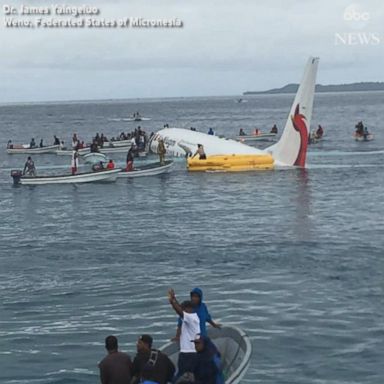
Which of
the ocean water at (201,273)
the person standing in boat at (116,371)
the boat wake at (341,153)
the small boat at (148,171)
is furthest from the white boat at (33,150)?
the person standing in boat at (116,371)

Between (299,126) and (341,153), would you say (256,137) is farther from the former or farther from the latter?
(299,126)

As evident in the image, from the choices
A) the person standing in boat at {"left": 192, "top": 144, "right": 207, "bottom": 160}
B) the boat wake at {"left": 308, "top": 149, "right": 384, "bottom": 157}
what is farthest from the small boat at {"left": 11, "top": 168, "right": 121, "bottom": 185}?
the boat wake at {"left": 308, "top": 149, "right": 384, "bottom": 157}

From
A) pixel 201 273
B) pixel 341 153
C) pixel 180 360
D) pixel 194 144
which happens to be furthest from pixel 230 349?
pixel 341 153

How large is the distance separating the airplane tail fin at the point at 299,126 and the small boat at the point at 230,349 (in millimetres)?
47329

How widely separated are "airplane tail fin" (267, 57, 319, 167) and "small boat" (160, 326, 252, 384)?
47329 millimetres

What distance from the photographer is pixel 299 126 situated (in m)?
64.5

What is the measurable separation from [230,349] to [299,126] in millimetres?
48349

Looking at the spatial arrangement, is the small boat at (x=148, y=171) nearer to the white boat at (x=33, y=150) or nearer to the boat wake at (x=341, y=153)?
the boat wake at (x=341, y=153)

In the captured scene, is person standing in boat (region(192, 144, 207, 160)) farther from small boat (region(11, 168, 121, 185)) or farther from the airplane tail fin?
small boat (region(11, 168, 121, 185))

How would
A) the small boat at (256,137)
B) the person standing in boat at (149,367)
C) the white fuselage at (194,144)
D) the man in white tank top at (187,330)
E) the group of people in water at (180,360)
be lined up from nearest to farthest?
the person standing in boat at (149,367)
the group of people in water at (180,360)
the man in white tank top at (187,330)
the white fuselage at (194,144)
the small boat at (256,137)

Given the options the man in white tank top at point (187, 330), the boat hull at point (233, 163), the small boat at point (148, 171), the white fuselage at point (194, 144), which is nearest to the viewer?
the man in white tank top at point (187, 330)

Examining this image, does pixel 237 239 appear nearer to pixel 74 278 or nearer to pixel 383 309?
pixel 74 278

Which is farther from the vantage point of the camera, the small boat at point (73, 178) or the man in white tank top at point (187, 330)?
the small boat at point (73, 178)

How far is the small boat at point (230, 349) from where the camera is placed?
52.7 ft
